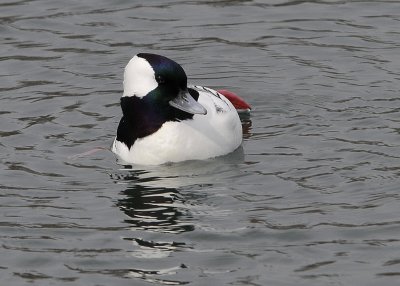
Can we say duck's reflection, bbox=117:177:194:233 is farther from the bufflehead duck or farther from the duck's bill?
the duck's bill

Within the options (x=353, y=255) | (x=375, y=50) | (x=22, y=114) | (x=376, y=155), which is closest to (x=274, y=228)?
(x=353, y=255)

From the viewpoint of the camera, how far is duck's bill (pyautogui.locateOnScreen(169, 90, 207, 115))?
13.7 m

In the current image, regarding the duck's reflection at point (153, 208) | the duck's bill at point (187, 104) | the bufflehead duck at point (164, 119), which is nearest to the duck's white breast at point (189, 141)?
the bufflehead duck at point (164, 119)

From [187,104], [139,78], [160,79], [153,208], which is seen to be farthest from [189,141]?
[153,208]

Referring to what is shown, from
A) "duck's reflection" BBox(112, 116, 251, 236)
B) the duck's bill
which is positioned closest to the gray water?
"duck's reflection" BBox(112, 116, 251, 236)

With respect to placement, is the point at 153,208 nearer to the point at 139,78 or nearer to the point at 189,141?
the point at 189,141

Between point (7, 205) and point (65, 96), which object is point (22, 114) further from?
point (7, 205)

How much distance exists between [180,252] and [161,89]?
2.66 m

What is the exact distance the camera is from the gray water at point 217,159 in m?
11.4

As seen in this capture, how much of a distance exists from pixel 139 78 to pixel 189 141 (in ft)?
2.60

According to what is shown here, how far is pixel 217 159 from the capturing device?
1423cm

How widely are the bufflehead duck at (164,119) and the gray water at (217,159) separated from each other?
16 cm

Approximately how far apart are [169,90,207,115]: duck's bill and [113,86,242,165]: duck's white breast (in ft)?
0.90

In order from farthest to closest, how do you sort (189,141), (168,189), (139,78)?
1. (189,141)
2. (139,78)
3. (168,189)
